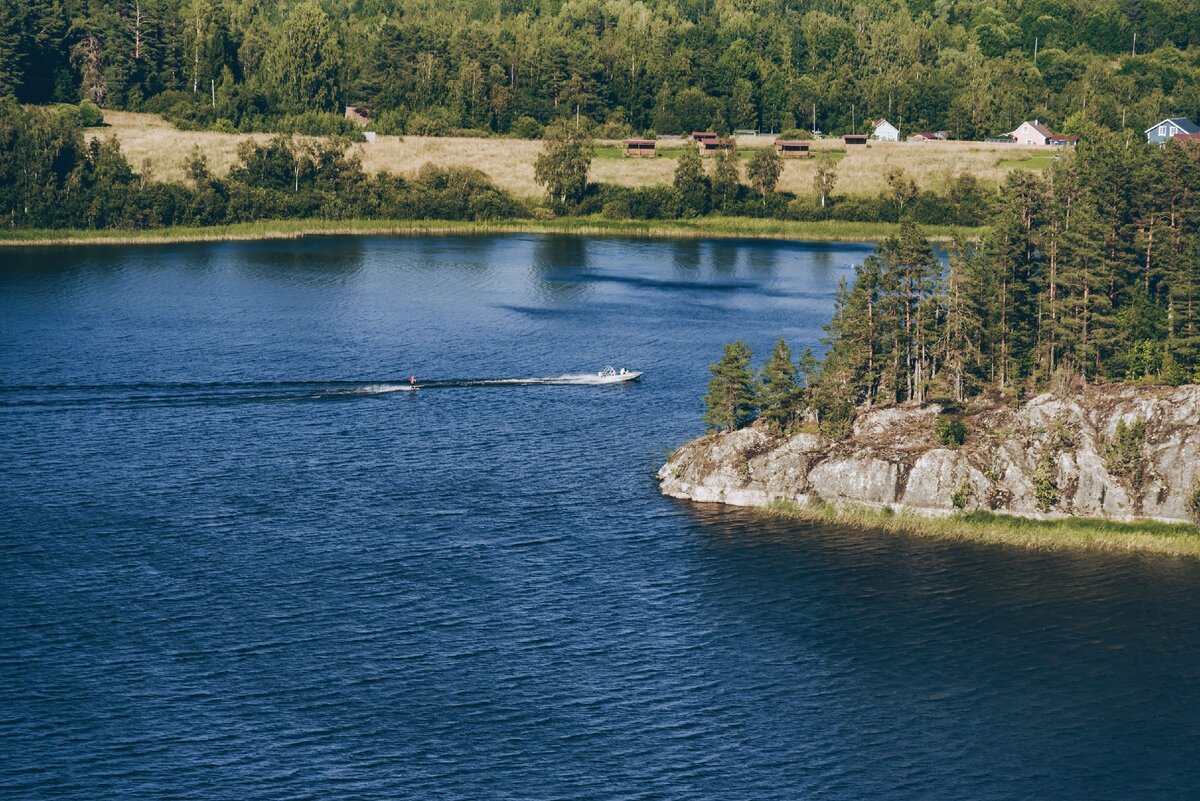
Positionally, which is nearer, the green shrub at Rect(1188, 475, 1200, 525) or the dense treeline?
the green shrub at Rect(1188, 475, 1200, 525)

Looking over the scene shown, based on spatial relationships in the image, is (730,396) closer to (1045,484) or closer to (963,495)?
(963,495)

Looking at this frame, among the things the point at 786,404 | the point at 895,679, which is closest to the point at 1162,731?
the point at 895,679

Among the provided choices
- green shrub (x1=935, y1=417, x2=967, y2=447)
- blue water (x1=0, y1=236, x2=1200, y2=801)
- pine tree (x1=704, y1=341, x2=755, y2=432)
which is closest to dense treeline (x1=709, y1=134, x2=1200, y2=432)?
pine tree (x1=704, y1=341, x2=755, y2=432)

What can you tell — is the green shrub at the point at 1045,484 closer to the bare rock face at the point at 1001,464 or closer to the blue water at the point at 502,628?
the bare rock face at the point at 1001,464

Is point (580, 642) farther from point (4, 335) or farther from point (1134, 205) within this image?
point (4, 335)

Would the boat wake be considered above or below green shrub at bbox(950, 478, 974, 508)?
above

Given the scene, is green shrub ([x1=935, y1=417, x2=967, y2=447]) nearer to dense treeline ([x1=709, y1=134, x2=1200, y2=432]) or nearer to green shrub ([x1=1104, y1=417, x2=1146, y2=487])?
dense treeline ([x1=709, y1=134, x2=1200, y2=432])

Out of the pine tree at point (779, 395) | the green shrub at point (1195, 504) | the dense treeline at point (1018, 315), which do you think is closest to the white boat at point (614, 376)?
the dense treeline at point (1018, 315)
